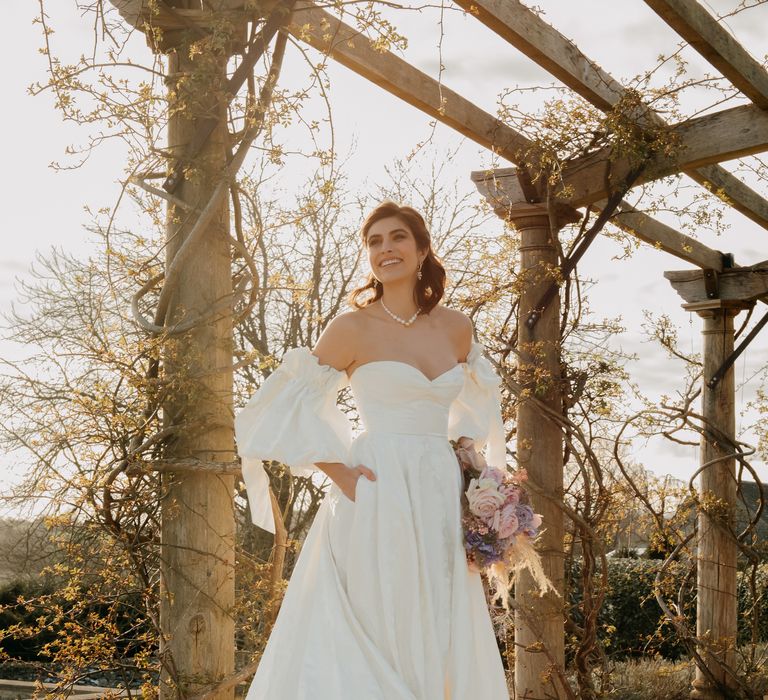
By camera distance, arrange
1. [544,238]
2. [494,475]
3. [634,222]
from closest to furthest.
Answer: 1. [494,475]
2. [544,238]
3. [634,222]

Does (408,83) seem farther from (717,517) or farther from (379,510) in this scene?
(717,517)

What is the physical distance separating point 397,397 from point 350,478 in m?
0.33

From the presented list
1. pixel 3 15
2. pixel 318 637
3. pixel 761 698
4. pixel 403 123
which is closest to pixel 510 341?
pixel 403 123

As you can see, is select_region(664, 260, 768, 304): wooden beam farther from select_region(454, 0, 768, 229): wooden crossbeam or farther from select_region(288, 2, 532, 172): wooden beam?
select_region(288, 2, 532, 172): wooden beam

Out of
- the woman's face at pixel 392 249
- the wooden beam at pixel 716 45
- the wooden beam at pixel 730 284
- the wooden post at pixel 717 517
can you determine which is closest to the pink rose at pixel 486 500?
the woman's face at pixel 392 249

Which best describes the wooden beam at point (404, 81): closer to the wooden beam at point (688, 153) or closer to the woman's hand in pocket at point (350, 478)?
the wooden beam at point (688, 153)

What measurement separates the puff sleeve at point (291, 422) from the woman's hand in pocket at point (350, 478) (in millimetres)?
54

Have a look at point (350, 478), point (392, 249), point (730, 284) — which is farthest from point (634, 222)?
point (350, 478)

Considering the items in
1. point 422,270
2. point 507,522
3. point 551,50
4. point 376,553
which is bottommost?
point 376,553

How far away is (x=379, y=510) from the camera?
3072mm

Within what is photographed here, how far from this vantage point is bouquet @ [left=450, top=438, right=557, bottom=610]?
3100 mm

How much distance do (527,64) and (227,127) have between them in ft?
6.32

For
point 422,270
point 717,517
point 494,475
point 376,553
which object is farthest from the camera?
point 717,517

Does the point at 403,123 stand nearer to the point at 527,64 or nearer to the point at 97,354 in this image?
the point at 527,64
